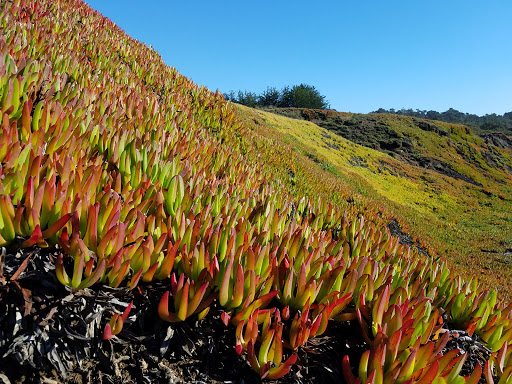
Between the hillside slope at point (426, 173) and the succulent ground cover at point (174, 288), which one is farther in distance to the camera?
the hillside slope at point (426, 173)

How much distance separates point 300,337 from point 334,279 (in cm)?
45

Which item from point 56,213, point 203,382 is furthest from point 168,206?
point 203,382

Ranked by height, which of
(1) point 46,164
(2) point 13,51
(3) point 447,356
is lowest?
(3) point 447,356

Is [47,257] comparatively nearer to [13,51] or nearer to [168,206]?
[168,206]

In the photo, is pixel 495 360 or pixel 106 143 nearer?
pixel 495 360

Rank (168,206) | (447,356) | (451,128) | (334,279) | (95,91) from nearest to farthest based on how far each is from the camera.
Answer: (447,356) → (334,279) → (168,206) → (95,91) → (451,128)

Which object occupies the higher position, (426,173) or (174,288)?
(426,173)

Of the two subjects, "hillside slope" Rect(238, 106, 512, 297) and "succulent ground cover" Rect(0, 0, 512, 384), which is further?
"hillside slope" Rect(238, 106, 512, 297)

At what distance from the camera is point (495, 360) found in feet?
6.49

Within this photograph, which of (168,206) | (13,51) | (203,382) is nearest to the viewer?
(203,382)

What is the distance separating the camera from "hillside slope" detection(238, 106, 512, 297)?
1603 cm

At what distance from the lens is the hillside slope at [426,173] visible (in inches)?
631

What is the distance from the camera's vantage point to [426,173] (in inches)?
1377

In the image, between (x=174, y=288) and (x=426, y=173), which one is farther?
(x=426, y=173)
